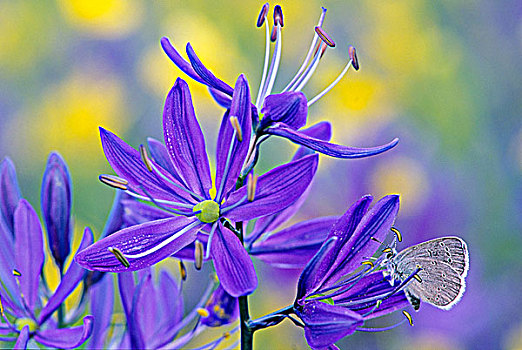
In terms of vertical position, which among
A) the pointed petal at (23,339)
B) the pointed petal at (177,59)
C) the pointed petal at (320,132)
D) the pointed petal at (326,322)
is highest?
the pointed petal at (177,59)

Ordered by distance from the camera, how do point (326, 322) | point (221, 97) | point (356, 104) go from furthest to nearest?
point (356, 104) → point (221, 97) → point (326, 322)

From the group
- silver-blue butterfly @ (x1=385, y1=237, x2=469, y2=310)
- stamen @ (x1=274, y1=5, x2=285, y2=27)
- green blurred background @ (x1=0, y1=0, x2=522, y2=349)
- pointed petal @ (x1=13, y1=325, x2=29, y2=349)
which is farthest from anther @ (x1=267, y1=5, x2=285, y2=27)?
green blurred background @ (x1=0, y1=0, x2=522, y2=349)


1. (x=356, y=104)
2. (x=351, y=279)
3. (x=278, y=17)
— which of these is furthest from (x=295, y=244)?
(x=356, y=104)

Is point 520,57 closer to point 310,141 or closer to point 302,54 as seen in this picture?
point 302,54

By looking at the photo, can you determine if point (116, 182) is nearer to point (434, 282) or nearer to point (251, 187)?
point (251, 187)

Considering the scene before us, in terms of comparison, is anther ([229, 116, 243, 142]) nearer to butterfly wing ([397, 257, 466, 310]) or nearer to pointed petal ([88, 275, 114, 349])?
butterfly wing ([397, 257, 466, 310])

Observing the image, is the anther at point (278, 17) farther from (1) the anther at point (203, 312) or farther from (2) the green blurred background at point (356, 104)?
(2) the green blurred background at point (356, 104)

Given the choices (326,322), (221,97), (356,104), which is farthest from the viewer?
(356,104)

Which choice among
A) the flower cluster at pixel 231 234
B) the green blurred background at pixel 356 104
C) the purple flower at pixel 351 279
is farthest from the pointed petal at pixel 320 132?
the green blurred background at pixel 356 104
